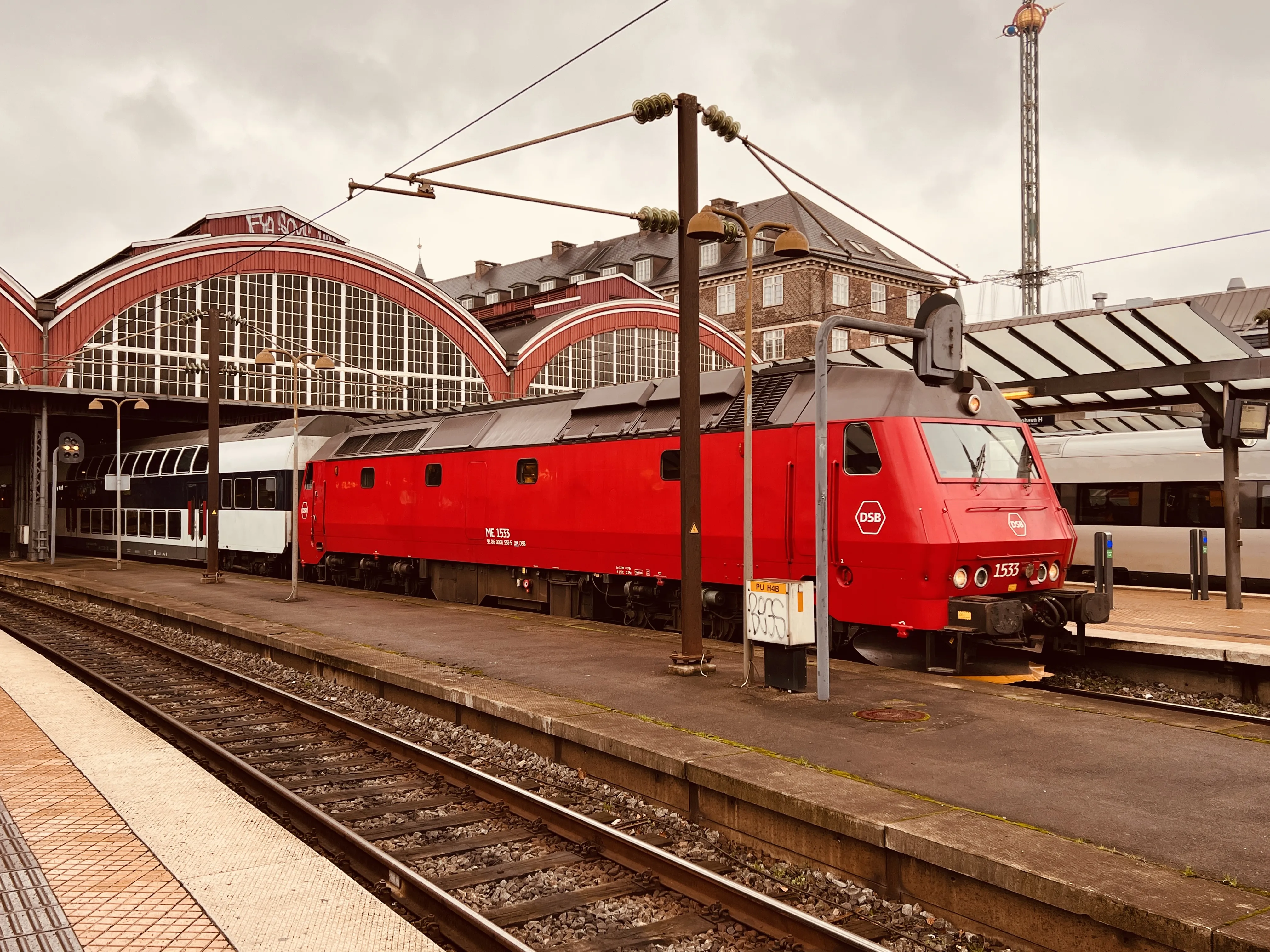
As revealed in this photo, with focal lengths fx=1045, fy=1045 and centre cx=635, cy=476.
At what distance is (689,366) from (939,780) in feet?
18.3

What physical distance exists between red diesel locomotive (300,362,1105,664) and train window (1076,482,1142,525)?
408 inches

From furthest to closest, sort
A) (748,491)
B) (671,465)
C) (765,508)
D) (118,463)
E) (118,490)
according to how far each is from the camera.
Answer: (118,490) < (118,463) < (671,465) < (765,508) < (748,491)

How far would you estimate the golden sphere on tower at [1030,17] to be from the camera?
68500 mm

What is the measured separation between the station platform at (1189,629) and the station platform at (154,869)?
9719 millimetres

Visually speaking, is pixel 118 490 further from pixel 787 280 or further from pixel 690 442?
pixel 787 280

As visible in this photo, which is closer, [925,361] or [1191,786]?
[1191,786]

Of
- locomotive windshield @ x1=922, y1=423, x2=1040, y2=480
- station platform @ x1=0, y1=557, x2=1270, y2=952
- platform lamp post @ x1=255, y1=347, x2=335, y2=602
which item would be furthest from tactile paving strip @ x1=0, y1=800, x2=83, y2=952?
platform lamp post @ x1=255, y1=347, x2=335, y2=602

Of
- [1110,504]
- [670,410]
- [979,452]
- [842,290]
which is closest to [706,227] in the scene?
[979,452]

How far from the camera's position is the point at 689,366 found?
1112 centimetres

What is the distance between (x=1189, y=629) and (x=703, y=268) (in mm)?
51951

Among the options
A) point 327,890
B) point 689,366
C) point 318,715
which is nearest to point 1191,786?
point 327,890

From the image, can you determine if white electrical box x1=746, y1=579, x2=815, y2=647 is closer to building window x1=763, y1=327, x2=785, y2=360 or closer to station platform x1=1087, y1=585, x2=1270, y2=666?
station platform x1=1087, y1=585, x2=1270, y2=666

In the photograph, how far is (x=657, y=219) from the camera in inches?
478

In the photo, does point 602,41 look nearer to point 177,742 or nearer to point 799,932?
point 177,742
